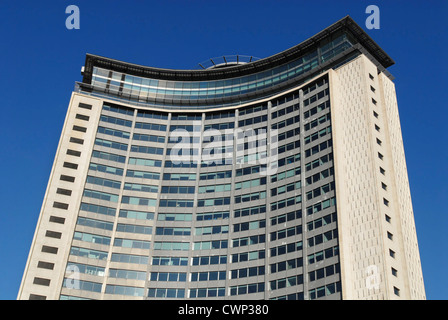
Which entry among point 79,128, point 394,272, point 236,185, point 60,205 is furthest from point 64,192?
point 394,272

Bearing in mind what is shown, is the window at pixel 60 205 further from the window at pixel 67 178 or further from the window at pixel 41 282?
the window at pixel 41 282

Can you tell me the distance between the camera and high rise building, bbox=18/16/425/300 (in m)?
73.3

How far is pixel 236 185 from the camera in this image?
8875 cm

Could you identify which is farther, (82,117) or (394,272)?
(82,117)

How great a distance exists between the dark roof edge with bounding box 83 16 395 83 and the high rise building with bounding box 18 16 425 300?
274 mm

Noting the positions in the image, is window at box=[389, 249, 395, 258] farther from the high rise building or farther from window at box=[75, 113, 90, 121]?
window at box=[75, 113, 90, 121]

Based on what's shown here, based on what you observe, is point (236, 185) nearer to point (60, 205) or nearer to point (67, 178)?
point (67, 178)

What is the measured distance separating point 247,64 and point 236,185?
84.5 feet

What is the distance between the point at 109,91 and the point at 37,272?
126 ft

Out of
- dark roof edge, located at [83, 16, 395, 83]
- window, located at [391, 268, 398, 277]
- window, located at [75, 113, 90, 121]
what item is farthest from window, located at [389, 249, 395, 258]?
window, located at [75, 113, 90, 121]

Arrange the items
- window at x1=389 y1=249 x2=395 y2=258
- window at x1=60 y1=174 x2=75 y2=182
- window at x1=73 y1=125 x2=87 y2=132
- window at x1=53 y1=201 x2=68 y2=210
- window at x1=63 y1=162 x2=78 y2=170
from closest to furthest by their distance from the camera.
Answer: window at x1=389 y1=249 x2=395 y2=258, window at x1=53 y1=201 x2=68 y2=210, window at x1=60 y1=174 x2=75 y2=182, window at x1=63 y1=162 x2=78 y2=170, window at x1=73 y1=125 x2=87 y2=132

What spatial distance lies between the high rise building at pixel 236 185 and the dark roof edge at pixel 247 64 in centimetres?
27
